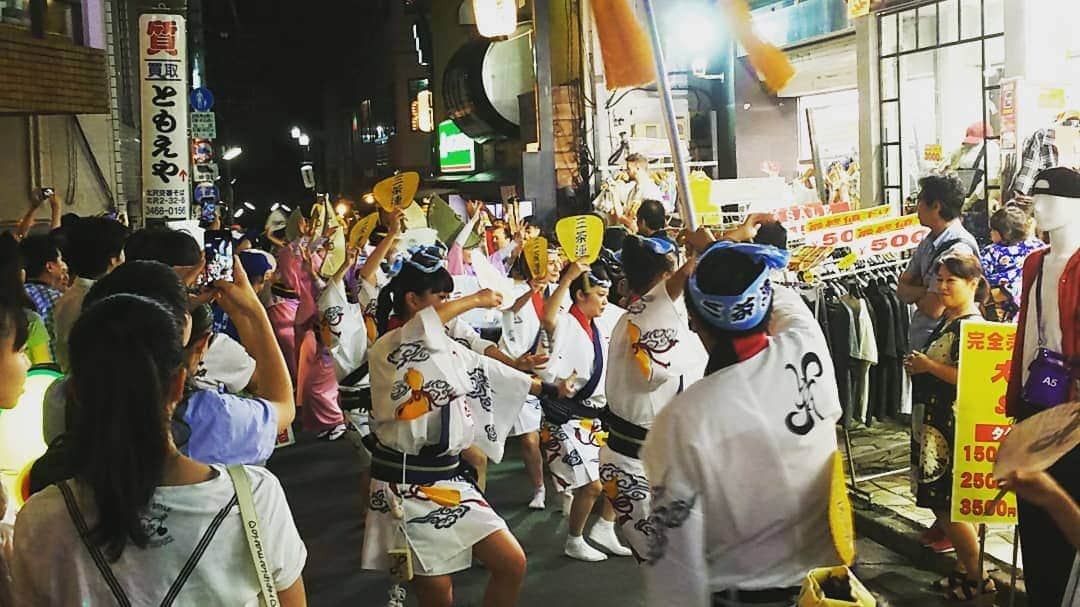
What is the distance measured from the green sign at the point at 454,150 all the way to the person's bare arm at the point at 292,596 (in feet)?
90.4

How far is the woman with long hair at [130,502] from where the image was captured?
7.75 feet

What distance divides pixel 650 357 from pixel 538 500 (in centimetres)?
359

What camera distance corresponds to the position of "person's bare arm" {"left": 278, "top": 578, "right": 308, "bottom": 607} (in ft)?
8.89

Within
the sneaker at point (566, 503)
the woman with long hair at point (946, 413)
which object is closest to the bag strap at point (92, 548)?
the woman with long hair at point (946, 413)

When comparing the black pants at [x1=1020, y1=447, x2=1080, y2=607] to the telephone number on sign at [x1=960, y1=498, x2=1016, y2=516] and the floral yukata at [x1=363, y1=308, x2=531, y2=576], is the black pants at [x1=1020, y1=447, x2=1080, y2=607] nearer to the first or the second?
the telephone number on sign at [x1=960, y1=498, x2=1016, y2=516]

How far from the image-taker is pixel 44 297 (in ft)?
20.3

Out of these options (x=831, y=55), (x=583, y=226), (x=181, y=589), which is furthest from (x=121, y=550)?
(x=831, y=55)

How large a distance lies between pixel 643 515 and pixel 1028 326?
216 centimetres

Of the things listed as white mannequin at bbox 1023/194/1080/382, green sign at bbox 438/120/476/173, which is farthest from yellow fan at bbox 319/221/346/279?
green sign at bbox 438/120/476/173

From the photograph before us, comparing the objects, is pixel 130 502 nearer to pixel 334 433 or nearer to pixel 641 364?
pixel 641 364

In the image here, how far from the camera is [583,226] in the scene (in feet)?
22.4

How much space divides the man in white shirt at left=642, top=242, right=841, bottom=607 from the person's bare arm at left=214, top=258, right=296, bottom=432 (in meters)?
1.24

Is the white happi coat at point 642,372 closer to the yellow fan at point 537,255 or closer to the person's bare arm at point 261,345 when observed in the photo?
the yellow fan at point 537,255

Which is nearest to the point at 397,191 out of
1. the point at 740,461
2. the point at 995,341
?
the point at 995,341
